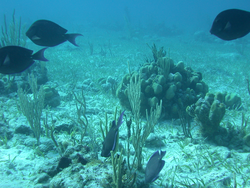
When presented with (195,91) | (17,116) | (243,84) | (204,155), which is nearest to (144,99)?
(195,91)

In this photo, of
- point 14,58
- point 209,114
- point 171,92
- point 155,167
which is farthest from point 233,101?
point 14,58

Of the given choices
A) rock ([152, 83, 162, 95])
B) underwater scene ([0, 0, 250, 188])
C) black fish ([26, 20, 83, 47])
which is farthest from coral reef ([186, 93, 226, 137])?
black fish ([26, 20, 83, 47])

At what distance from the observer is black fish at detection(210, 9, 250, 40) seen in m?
1.96

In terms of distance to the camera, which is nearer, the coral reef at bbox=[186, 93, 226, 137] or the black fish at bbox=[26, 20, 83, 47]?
the black fish at bbox=[26, 20, 83, 47]

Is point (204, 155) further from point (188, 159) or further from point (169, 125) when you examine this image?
point (169, 125)

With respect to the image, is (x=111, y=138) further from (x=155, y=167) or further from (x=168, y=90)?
(x=168, y=90)

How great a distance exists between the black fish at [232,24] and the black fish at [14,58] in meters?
2.58

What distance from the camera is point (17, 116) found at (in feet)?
14.0

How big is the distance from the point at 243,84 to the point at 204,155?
6955 millimetres

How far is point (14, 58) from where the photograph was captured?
6.48 ft

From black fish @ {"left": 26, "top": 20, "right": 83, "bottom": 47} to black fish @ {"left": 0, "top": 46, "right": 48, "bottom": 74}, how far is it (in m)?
0.34

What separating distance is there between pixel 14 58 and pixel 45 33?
0.65 metres

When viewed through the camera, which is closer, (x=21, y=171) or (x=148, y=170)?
(x=148, y=170)

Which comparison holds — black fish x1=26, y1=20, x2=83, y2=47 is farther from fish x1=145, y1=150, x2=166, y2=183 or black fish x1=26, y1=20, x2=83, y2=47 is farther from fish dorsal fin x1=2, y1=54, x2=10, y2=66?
fish x1=145, y1=150, x2=166, y2=183
